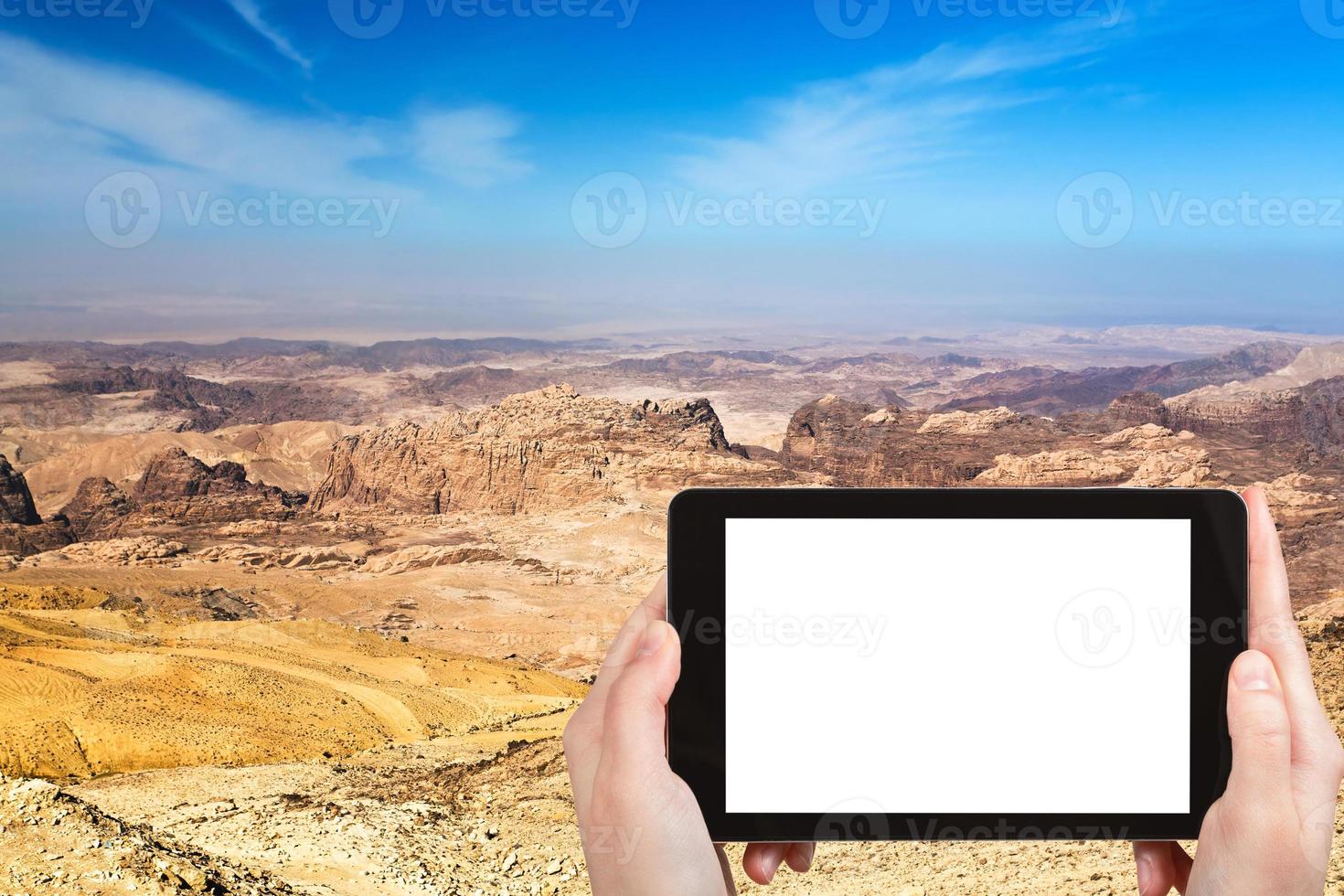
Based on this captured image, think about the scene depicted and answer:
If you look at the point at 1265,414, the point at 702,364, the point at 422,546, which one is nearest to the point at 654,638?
the point at 422,546

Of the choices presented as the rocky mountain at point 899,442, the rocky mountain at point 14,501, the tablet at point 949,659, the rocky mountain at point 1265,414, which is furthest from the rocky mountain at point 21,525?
the rocky mountain at point 1265,414

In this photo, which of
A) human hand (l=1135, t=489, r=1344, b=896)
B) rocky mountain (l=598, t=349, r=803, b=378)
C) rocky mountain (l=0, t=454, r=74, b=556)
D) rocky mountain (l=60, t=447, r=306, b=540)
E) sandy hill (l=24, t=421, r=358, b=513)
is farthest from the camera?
rocky mountain (l=598, t=349, r=803, b=378)

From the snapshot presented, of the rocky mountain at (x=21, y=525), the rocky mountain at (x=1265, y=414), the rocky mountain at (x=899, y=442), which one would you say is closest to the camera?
the rocky mountain at (x=21, y=525)

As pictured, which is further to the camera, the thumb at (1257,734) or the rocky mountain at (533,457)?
the rocky mountain at (533,457)

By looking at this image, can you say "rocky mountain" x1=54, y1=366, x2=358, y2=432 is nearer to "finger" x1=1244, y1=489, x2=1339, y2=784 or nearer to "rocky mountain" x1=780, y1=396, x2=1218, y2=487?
"rocky mountain" x1=780, y1=396, x2=1218, y2=487

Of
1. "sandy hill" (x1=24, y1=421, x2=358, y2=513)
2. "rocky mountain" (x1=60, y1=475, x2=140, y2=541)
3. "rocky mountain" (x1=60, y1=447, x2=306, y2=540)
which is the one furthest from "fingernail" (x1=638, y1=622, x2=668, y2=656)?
"sandy hill" (x1=24, y1=421, x2=358, y2=513)

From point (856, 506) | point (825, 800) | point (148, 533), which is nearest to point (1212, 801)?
point (825, 800)

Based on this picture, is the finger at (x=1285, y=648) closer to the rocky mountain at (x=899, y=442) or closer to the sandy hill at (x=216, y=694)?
the sandy hill at (x=216, y=694)
